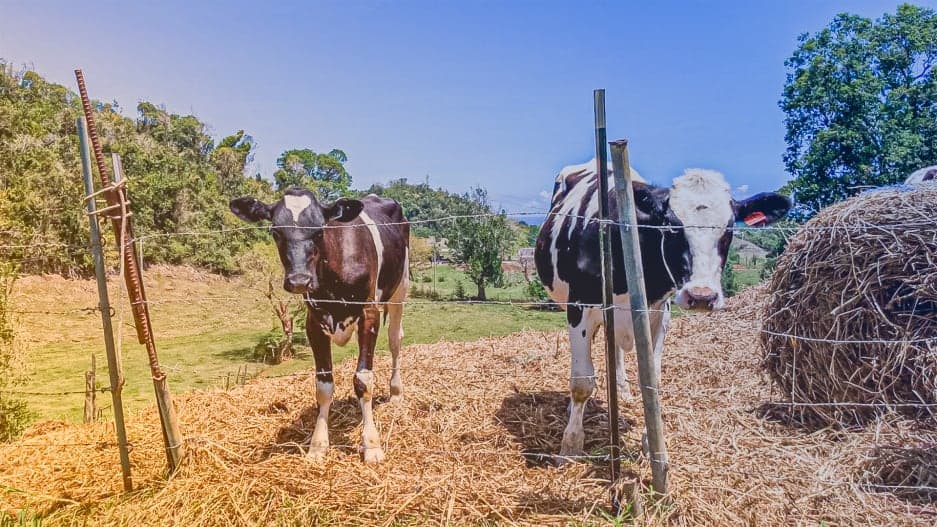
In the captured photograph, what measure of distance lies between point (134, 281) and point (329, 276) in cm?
124

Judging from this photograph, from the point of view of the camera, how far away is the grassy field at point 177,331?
24.4 ft

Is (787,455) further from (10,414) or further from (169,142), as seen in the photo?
(169,142)

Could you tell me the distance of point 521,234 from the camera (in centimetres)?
2195

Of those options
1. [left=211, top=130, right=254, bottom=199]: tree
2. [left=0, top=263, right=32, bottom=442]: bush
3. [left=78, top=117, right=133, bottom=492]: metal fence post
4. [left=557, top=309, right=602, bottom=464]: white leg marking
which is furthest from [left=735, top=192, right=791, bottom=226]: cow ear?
[left=211, top=130, right=254, bottom=199]: tree

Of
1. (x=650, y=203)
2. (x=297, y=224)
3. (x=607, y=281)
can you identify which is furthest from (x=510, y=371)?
(x=607, y=281)

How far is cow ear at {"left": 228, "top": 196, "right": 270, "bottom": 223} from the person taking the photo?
3916 millimetres

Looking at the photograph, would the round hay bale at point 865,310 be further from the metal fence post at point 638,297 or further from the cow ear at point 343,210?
the cow ear at point 343,210

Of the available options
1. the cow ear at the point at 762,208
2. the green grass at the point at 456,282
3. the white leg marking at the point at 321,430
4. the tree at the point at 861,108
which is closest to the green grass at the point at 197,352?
the white leg marking at the point at 321,430

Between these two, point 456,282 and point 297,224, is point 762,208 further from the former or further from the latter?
point 456,282

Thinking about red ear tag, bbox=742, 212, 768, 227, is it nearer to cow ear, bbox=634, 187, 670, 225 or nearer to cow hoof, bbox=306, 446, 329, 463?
cow ear, bbox=634, 187, 670, 225

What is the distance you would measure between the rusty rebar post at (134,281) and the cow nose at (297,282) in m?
0.88

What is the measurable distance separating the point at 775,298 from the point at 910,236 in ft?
3.52

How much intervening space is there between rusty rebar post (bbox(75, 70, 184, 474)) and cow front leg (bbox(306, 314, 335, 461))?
928mm

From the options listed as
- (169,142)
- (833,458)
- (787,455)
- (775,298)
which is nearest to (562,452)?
(787,455)
